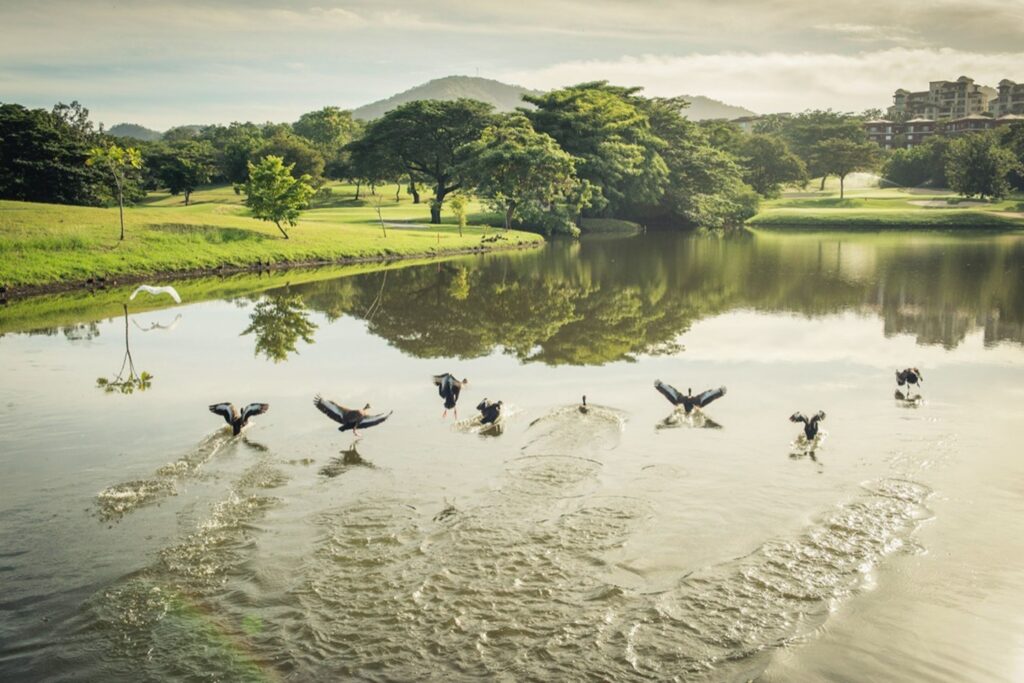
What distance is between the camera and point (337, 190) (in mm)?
112938

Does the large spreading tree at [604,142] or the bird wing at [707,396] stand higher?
the large spreading tree at [604,142]

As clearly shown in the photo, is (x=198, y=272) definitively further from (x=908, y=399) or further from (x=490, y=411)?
(x=908, y=399)

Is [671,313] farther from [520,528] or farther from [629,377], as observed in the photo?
[520,528]

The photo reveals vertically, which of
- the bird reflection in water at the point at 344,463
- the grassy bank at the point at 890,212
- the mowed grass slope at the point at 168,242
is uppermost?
the grassy bank at the point at 890,212

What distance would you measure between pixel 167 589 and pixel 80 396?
37.2 feet

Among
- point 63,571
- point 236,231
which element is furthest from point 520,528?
point 236,231

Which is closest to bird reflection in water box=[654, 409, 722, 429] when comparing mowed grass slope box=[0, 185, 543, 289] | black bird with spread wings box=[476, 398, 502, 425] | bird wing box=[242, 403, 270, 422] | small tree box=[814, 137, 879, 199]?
black bird with spread wings box=[476, 398, 502, 425]

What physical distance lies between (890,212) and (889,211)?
78.8 inches

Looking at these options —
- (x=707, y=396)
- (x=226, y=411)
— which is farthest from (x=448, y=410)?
(x=707, y=396)

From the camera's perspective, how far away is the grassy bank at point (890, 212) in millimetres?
87750

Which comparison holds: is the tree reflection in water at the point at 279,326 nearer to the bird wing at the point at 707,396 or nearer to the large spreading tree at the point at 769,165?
the bird wing at the point at 707,396

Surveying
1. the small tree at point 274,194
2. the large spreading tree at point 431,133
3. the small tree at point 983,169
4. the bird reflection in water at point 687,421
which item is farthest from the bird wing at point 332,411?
the small tree at point 983,169

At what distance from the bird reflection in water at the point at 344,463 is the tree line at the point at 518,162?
37.4m

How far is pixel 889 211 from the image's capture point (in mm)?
96500
